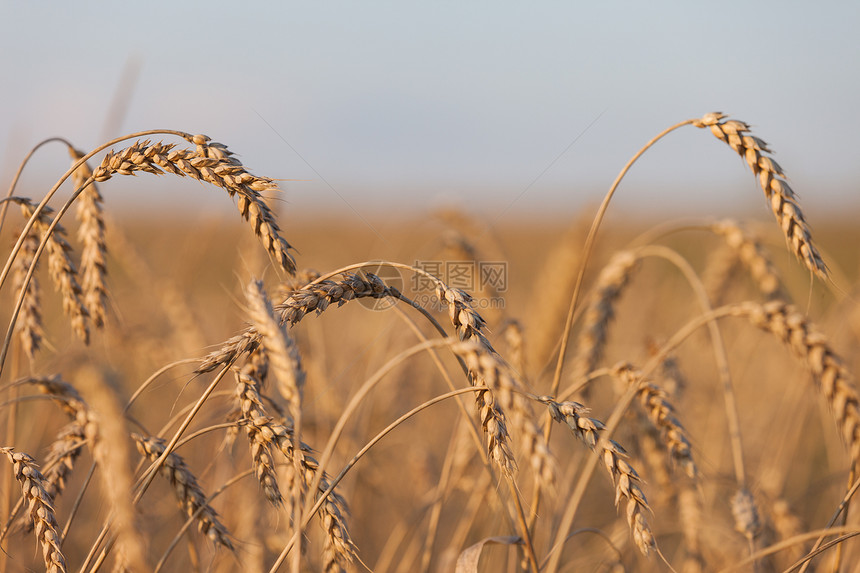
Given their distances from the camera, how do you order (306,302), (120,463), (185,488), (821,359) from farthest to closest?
(821,359), (185,488), (306,302), (120,463)

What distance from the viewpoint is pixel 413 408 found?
2.93 metres

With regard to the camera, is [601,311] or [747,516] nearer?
[747,516]

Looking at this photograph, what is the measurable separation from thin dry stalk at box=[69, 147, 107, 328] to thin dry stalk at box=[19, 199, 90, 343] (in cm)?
4

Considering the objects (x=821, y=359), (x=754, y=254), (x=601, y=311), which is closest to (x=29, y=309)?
(x=601, y=311)

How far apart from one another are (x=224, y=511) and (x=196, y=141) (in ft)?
7.89

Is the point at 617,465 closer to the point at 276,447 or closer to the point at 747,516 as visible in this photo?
the point at 276,447

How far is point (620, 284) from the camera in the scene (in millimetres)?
2906

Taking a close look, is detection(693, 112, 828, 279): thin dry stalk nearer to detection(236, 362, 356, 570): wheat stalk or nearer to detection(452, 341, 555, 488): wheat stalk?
detection(452, 341, 555, 488): wheat stalk

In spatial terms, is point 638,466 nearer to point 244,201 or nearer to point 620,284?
point 620,284

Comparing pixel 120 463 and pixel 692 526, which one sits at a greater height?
pixel 120 463

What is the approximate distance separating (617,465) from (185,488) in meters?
1.23

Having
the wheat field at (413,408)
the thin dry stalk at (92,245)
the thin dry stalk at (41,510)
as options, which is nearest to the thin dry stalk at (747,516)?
the wheat field at (413,408)

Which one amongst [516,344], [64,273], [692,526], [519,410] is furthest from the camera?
[692,526]

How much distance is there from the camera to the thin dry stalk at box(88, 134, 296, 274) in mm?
1456
